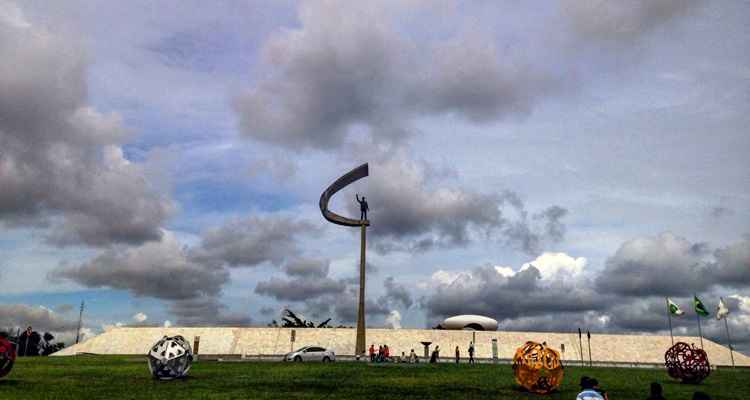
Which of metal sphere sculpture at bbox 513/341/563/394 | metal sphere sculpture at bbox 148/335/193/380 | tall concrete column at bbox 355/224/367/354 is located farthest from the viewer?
tall concrete column at bbox 355/224/367/354

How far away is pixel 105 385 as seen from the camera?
24094 millimetres

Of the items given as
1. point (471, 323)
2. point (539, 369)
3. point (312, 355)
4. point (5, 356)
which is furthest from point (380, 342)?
point (5, 356)

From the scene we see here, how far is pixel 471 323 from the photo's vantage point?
79.7 m

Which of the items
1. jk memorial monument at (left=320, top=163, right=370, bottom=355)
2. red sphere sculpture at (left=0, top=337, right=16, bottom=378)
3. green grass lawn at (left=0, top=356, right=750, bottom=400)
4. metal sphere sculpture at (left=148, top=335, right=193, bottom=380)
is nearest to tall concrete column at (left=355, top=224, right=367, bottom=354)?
jk memorial monument at (left=320, top=163, right=370, bottom=355)

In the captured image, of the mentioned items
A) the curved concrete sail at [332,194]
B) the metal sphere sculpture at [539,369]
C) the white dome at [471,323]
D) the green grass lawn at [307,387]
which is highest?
the curved concrete sail at [332,194]

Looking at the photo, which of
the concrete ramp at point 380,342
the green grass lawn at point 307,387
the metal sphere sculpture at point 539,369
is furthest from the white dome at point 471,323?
the metal sphere sculpture at point 539,369

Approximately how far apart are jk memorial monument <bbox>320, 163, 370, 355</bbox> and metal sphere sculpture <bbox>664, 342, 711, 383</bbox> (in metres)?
27.9

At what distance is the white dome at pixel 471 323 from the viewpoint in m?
79.6

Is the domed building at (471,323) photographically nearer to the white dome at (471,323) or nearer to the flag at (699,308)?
the white dome at (471,323)

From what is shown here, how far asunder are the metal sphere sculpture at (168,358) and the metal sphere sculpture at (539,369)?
14.5 meters

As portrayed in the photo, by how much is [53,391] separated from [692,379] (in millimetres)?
28387

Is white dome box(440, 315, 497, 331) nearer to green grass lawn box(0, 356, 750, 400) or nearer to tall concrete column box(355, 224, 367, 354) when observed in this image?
tall concrete column box(355, 224, 367, 354)

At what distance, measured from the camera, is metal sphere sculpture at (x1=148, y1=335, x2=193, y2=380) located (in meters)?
25.8

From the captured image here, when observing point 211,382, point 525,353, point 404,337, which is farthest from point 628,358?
point 211,382
